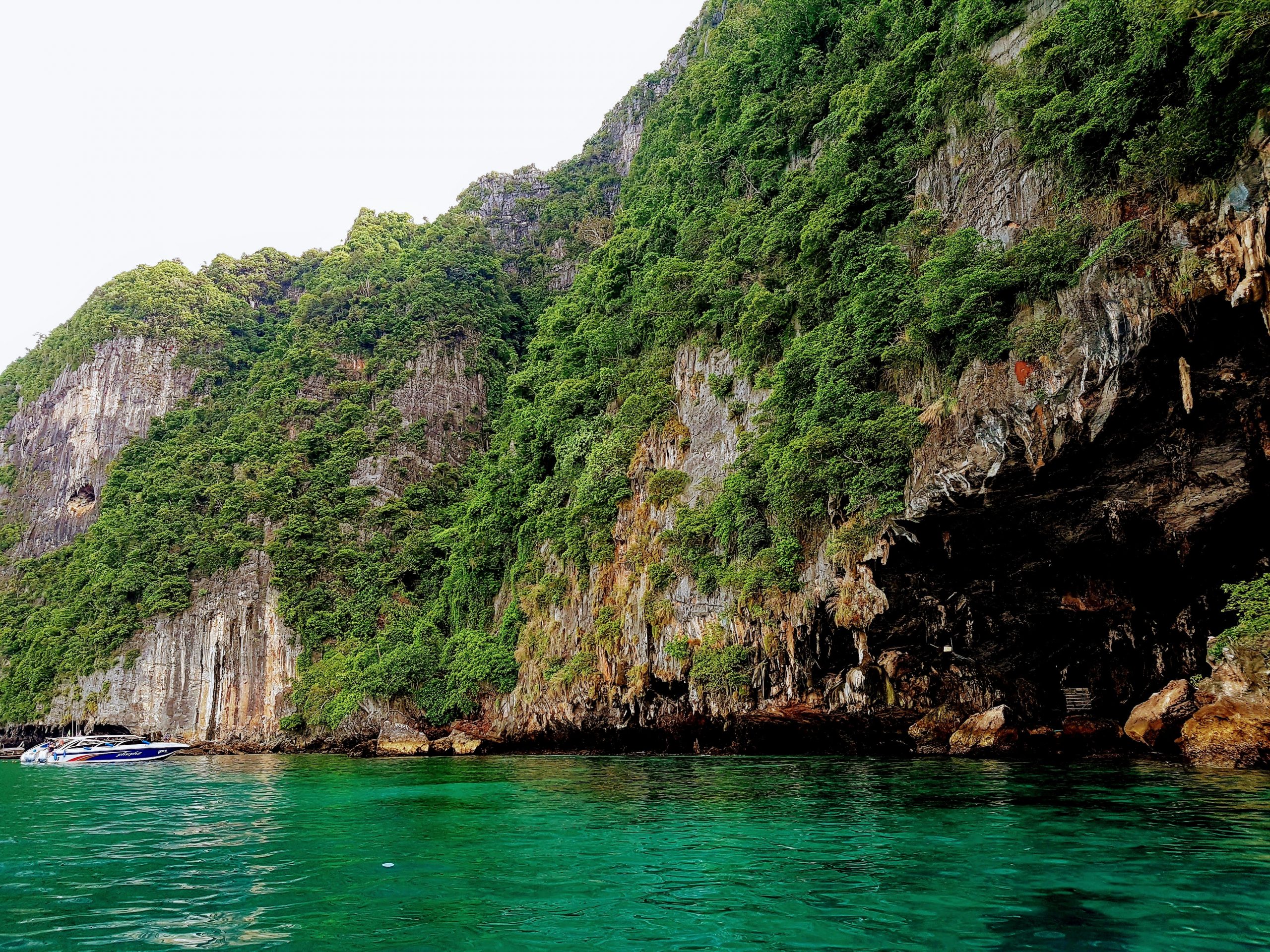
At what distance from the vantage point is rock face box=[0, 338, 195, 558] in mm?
62062

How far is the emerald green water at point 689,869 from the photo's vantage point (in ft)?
18.3

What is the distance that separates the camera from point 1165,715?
1589 centimetres

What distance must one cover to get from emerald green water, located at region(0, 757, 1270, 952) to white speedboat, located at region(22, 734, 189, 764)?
78.0ft

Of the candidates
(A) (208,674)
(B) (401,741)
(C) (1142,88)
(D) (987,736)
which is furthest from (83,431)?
(C) (1142,88)

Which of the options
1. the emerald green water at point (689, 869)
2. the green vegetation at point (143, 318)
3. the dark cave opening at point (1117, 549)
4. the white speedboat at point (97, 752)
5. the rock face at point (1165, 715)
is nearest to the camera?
the emerald green water at point (689, 869)

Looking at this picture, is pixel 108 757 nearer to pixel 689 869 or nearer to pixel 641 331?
pixel 641 331

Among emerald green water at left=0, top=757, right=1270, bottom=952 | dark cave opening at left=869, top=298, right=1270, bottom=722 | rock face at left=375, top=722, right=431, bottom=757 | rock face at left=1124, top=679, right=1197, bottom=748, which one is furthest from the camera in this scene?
rock face at left=375, top=722, right=431, bottom=757

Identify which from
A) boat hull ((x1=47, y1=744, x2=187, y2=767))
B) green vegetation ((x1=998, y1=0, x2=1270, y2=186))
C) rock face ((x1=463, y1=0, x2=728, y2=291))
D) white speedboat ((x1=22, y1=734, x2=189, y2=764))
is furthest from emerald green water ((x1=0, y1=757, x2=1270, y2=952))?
rock face ((x1=463, y1=0, x2=728, y2=291))

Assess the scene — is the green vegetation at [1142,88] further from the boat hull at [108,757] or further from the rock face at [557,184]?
the rock face at [557,184]

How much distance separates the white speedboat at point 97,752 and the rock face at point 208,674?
487 centimetres

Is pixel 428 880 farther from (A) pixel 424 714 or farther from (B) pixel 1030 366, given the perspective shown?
(A) pixel 424 714

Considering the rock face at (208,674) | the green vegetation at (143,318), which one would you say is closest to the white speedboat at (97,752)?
the rock face at (208,674)

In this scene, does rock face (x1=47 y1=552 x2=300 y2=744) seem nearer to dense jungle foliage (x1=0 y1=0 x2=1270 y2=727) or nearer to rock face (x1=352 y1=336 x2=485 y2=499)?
dense jungle foliage (x1=0 y1=0 x2=1270 y2=727)

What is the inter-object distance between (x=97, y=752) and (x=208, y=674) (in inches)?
365
